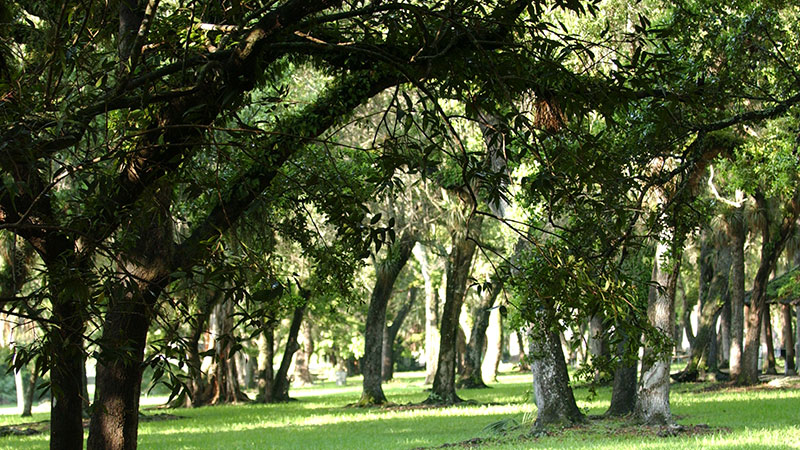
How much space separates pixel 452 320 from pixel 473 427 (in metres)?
7.72

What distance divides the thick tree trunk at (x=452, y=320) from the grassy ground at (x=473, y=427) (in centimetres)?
143

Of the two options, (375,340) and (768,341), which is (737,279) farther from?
(375,340)

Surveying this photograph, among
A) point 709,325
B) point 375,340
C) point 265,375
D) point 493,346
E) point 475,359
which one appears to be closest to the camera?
point 375,340

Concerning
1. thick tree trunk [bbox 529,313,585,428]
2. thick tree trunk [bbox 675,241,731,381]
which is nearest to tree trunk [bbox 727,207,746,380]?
thick tree trunk [bbox 675,241,731,381]

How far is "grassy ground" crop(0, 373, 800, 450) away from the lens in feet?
48.0

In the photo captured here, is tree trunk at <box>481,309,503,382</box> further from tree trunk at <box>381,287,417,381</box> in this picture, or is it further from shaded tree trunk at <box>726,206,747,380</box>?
shaded tree trunk at <box>726,206,747,380</box>

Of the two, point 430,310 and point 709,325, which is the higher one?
point 430,310

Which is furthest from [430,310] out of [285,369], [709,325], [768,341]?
[768,341]

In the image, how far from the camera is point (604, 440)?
579 inches

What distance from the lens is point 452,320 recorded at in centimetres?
2678

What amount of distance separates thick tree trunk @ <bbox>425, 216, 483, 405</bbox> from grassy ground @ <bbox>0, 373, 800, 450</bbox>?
1431 millimetres

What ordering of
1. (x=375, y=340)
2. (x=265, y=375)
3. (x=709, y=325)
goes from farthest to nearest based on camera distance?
1. (x=265, y=375)
2. (x=709, y=325)
3. (x=375, y=340)

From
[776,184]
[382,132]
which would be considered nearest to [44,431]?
[382,132]

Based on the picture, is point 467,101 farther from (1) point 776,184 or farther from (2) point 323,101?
(1) point 776,184
